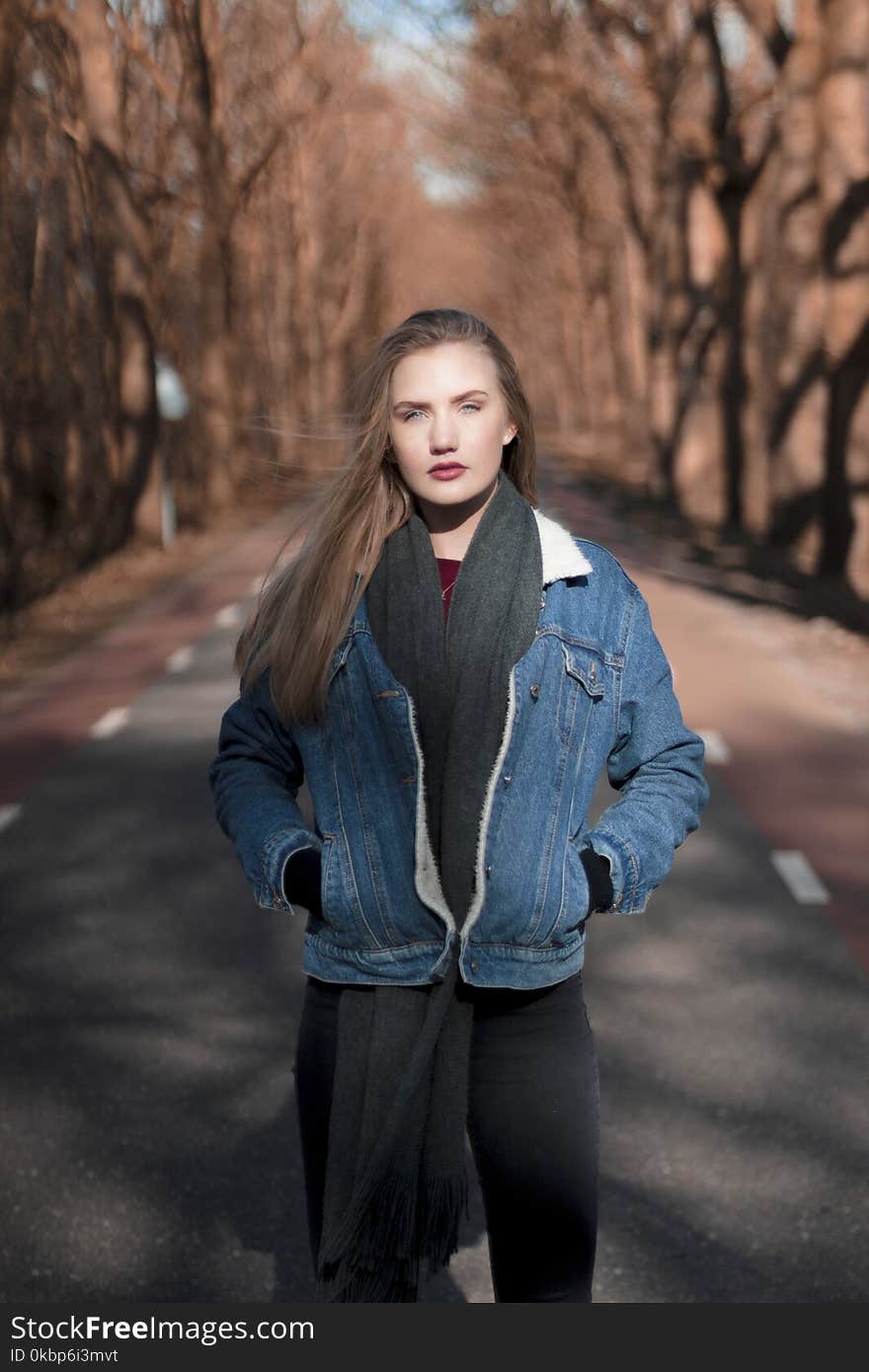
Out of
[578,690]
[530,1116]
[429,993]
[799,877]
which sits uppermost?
[578,690]

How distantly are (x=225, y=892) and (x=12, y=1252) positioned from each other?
324 cm

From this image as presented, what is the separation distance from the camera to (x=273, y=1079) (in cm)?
512

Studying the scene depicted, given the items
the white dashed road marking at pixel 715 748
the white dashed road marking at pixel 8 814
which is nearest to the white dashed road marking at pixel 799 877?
the white dashed road marking at pixel 715 748

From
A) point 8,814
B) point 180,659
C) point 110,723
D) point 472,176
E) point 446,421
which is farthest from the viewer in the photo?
point 472,176

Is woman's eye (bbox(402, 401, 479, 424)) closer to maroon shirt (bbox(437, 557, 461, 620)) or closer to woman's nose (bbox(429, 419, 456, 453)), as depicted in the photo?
woman's nose (bbox(429, 419, 456, 453))

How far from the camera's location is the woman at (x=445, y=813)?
2.57 metres

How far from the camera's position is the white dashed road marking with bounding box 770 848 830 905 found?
689 centimetres

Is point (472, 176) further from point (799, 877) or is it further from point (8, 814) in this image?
point (799, 877)

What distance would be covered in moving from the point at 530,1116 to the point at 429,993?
23 cm

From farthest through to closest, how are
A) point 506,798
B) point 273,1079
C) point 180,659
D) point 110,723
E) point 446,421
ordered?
point 180,659 < point 110,723 < point 273,1079 < point 446,421 < point 506,798

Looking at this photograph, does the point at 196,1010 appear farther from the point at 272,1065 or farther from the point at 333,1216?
the point at 333,1216

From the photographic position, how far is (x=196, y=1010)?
574cm

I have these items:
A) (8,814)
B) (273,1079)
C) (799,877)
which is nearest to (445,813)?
(273,1079)

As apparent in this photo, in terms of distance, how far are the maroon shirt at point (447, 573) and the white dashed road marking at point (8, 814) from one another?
6.13 metres
